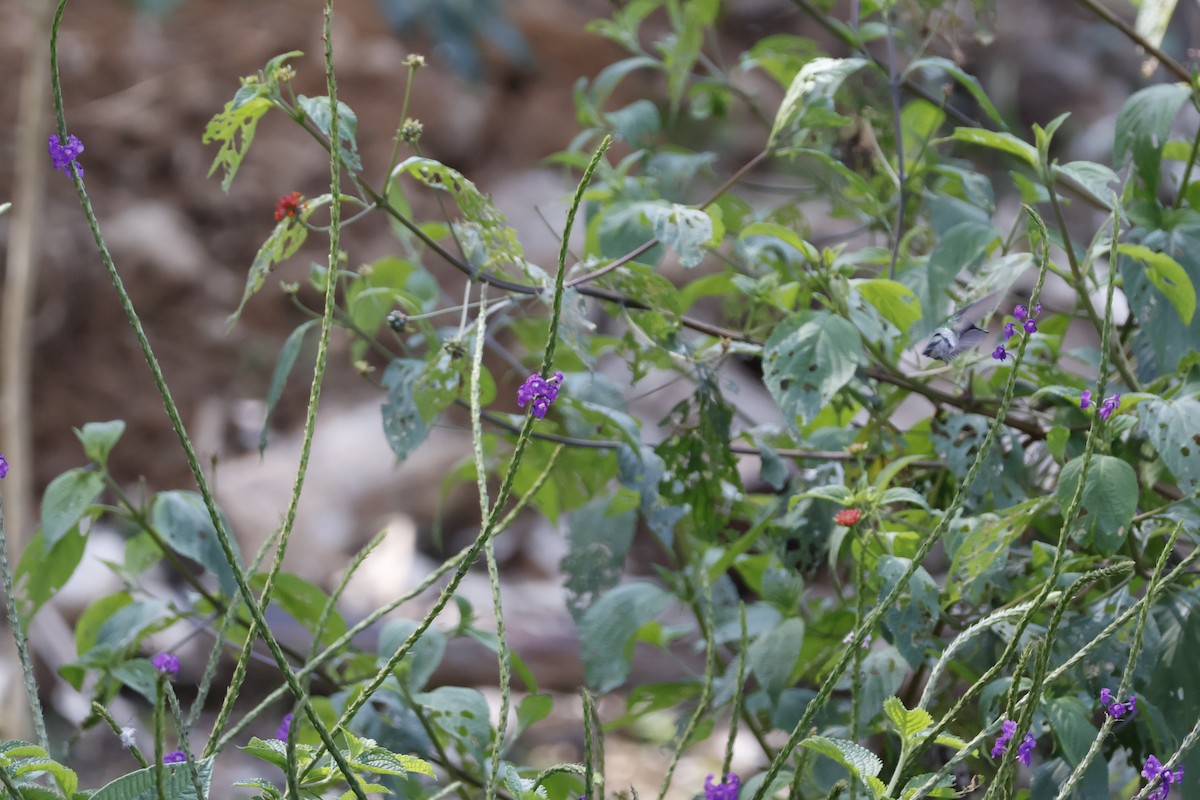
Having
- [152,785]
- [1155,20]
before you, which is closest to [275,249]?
[152,785]

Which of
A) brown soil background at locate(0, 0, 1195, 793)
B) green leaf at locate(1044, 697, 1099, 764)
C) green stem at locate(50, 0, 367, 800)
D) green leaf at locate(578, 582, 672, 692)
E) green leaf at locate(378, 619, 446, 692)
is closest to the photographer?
green stem at locate(50, 0, 367, 800)

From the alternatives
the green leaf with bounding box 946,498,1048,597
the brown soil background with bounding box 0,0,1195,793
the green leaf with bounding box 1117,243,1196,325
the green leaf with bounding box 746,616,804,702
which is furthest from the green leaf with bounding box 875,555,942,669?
the brown soil background with bounding box 0,0,1195,793

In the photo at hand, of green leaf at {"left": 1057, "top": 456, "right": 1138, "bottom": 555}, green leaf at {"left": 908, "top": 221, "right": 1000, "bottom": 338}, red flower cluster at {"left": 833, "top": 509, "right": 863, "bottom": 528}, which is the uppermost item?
green leaf at {"left": 908, "top": 221, "right": 1000, "bottom": 338}

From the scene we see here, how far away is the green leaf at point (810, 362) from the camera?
0.74 meters

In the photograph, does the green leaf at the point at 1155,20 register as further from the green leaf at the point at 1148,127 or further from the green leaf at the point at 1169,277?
the green leaf at the point at 1169,277

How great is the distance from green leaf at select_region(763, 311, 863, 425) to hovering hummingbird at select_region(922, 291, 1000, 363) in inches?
1.9

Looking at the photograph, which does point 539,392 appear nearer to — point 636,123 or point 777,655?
point 777,655

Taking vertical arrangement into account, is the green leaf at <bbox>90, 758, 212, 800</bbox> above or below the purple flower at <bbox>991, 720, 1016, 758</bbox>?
above

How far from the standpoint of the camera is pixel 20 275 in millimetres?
2104

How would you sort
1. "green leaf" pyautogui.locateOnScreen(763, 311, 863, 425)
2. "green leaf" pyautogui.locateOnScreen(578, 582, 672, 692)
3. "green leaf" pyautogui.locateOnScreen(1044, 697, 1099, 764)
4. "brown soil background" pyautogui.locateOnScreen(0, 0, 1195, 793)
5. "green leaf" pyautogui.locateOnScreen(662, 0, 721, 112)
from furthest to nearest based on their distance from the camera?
1. "brown soil background" pyautogui.locateOnScreen(0, 0, 1195, 793)
2. "green leaf" pyautogui.locateOnScreen(662, 0, 721, 112)
3. "green leaf" pyautogui.locateOnScreen(578, 582, 672, 692)
4. "green leaf" pyautogui.locateOnScreen(763, 311, 863, 425)
5. "green leaf" pyautogui.locateOnScreen(1044, 697, 1099, 764)

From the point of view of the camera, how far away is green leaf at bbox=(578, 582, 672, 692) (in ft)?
3.14

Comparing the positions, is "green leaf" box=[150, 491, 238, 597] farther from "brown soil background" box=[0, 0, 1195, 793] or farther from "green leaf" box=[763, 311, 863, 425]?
"brown soil background" box=[0, 0, 1195, 793]

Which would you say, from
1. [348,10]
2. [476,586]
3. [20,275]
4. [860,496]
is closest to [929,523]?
[860,496]

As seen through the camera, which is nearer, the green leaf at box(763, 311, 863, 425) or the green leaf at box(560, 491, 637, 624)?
the green leaf at box(763, 311, 863, 425)
